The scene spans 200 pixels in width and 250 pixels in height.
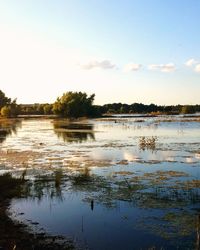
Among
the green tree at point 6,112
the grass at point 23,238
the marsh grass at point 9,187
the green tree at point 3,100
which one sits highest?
the green tree at point 3,100

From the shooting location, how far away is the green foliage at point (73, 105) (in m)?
118

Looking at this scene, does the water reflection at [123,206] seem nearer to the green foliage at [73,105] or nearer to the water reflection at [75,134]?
the water reflection at [75,134]

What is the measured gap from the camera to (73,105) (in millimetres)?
Answer: 117375

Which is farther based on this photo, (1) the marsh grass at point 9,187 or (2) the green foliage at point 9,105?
(2) the green foliage at point 9,105

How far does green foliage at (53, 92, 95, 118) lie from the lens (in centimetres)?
11800

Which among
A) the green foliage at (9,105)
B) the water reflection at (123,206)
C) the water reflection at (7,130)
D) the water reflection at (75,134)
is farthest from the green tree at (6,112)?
the water reflection at (123,206)

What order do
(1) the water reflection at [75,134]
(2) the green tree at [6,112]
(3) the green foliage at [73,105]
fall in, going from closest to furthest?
(1) the water reflection at [75,134] < (3) the green foliage at [73,105] < (2) the green tree at [6,112]

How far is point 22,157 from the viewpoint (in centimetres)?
2934

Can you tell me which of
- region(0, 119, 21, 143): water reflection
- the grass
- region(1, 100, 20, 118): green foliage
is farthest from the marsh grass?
region(1, 100, 20, 118): green foliage

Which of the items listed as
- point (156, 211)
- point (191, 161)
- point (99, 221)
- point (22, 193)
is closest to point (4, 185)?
point (22, 193)

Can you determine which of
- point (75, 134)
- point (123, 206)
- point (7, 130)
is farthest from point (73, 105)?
point (123, 206)

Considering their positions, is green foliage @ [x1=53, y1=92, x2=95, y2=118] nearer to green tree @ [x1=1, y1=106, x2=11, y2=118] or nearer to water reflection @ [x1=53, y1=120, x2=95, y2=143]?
green tree @ [x1=1, y1=106, x2=11, y2=118]

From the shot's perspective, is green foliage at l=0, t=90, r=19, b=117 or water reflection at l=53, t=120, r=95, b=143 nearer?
water reflection at l=53, t=120, r=95, b=143

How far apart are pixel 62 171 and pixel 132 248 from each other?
486 inches
